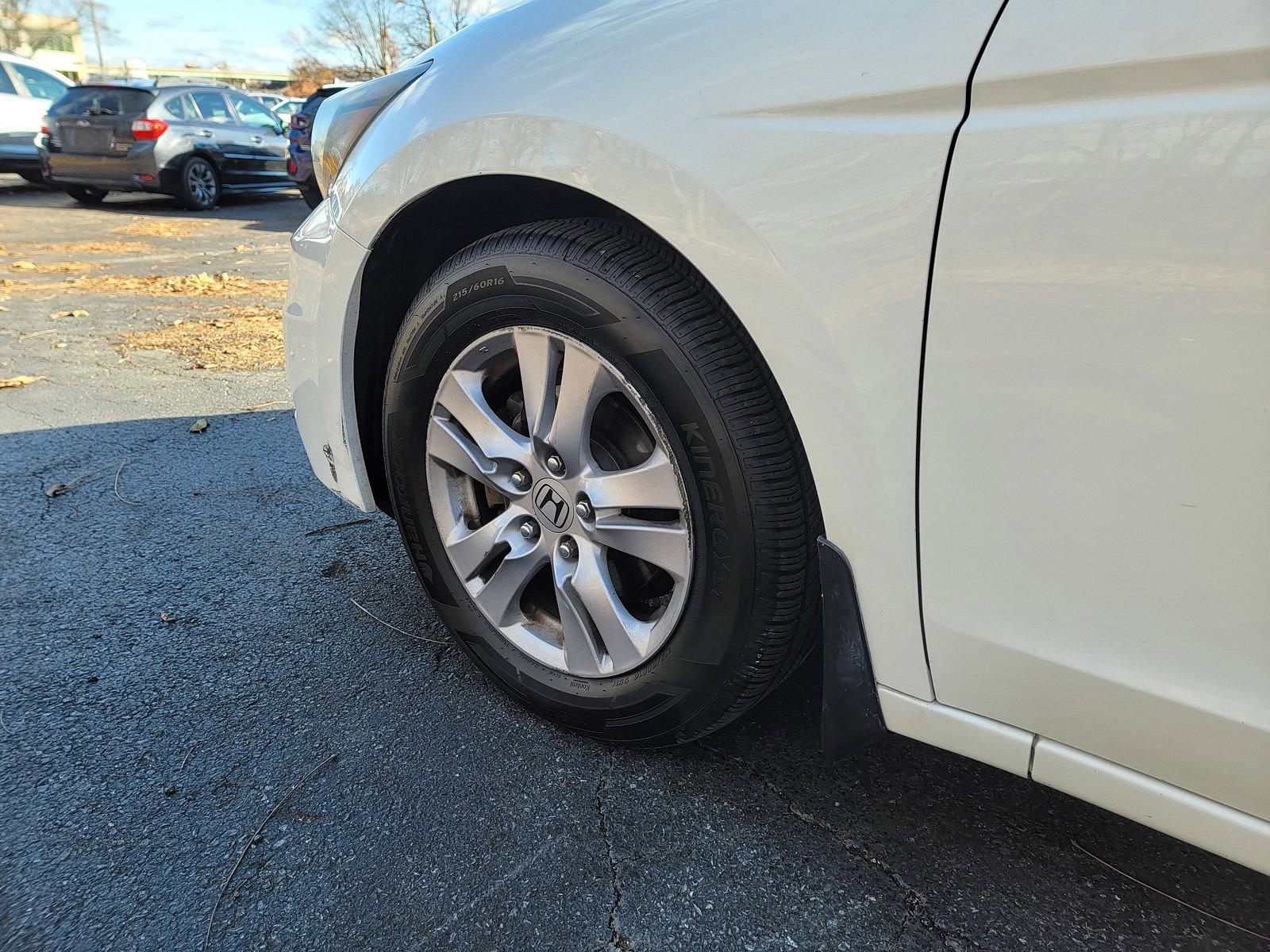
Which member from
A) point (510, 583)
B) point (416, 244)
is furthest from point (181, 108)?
point (510, 583)

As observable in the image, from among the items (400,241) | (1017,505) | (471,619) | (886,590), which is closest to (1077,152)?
(1017,505)

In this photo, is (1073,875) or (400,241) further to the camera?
(400,241)

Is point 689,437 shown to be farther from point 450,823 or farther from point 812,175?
point 450,823

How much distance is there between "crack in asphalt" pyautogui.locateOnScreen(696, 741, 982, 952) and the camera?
51.8 inches

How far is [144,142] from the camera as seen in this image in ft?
33.4

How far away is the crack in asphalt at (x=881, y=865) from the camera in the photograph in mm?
1316

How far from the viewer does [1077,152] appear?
2.92 feet

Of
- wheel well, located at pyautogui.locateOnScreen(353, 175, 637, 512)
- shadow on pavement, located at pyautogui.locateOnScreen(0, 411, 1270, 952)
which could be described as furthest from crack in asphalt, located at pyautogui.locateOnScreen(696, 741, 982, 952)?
wheel well, located at pyautogui.locateOnScreen(353, 175, 637, 512)

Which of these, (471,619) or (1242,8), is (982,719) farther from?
(471,619)

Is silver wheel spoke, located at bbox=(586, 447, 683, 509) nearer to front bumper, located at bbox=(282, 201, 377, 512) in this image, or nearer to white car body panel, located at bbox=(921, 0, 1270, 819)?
white car body panel, located at bbox=(921, 0, 1270, 819)

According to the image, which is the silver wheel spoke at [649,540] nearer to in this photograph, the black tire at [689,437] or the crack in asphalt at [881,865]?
the black tire at [689,437]

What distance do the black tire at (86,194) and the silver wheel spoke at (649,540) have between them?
40.0 ft

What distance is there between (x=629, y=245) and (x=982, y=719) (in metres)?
0.86

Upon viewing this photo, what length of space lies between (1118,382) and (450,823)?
1256mm
